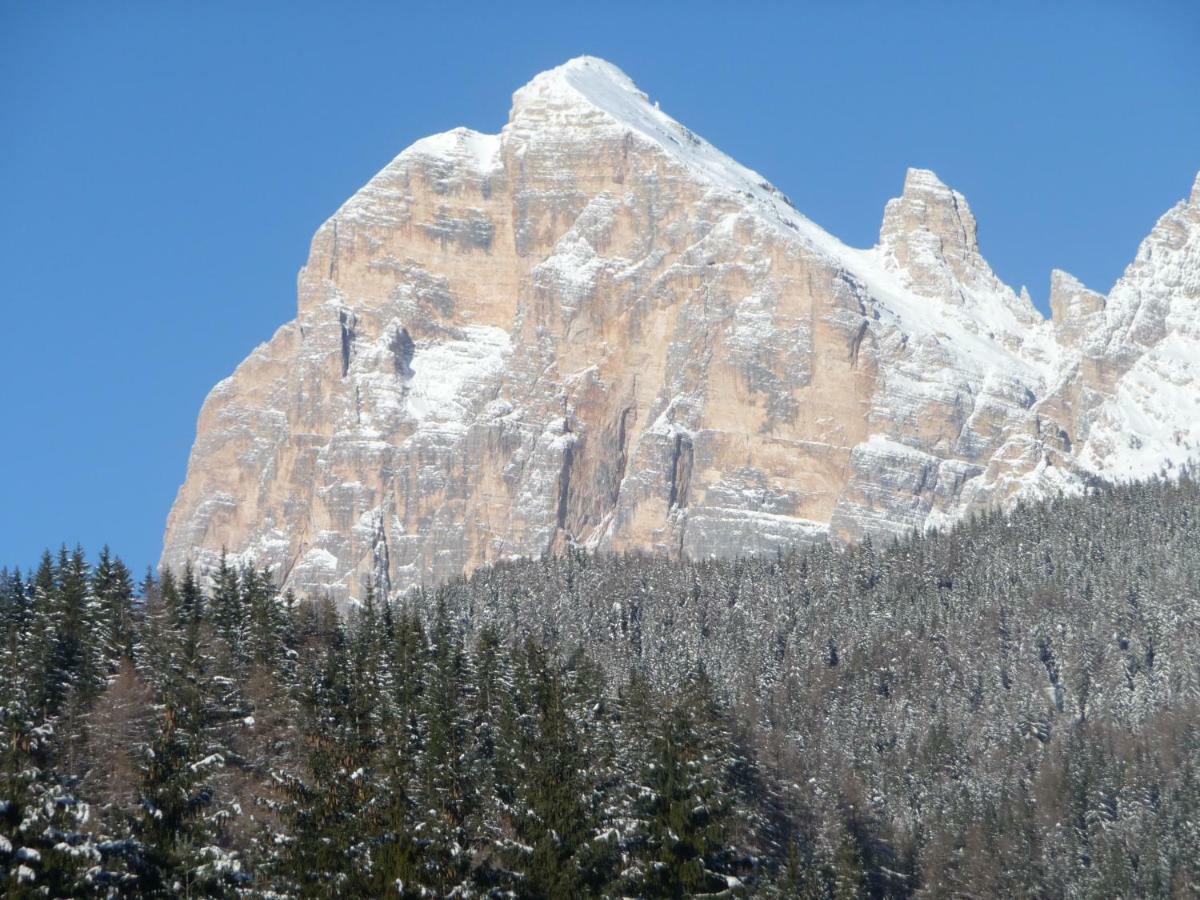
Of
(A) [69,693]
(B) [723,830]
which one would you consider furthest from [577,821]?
(A) [69,693]

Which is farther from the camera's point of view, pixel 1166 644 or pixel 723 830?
pixel 1166 644

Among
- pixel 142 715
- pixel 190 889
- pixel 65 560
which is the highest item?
pixel 65 560

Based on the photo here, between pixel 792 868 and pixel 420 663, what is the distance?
62.9 ft

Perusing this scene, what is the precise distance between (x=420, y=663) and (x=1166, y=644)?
8671 cm

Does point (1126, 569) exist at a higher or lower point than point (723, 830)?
higher

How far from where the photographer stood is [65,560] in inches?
5069

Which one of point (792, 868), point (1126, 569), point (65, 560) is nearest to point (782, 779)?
point (792, 868)

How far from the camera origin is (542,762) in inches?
3536

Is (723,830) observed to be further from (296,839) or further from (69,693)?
(69,693)

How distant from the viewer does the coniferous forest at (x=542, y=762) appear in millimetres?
80250

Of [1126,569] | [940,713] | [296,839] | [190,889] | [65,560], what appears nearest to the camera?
[190,889]

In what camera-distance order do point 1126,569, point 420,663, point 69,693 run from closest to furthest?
point 69,693
point 420,663
point 1126,569

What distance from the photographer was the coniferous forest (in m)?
80.2

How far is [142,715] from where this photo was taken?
8888cm
